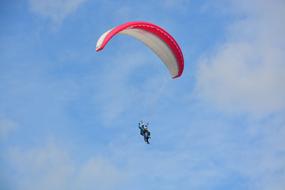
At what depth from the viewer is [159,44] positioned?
4662 centimetres

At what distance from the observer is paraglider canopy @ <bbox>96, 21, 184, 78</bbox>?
4362 centimetres

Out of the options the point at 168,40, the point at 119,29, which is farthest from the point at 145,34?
the point at 119,29

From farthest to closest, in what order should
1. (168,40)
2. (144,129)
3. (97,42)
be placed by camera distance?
(144,129) < (168,40) < (97,42)

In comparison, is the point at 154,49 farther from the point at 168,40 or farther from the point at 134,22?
the point at 134,22

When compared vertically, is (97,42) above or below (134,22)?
below

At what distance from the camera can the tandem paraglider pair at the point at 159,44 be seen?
43.8 metres

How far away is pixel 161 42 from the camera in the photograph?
46.1m

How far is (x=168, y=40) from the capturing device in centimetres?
4538

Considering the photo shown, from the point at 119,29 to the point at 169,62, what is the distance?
27.3 ft

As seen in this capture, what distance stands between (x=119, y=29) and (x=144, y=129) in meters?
11.9

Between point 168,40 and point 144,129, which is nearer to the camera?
point 168,40

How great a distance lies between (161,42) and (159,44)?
53 centimetres

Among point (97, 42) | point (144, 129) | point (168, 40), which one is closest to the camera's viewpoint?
point (97, 42)

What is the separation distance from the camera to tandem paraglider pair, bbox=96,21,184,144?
43.8 meters
